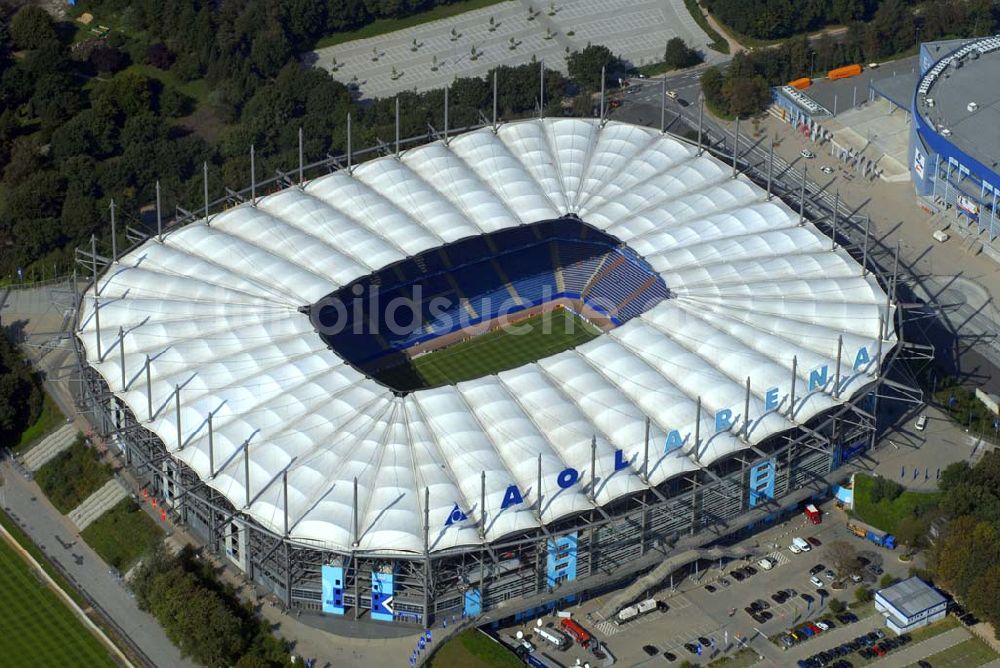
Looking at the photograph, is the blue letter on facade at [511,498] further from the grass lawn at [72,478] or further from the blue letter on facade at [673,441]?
the grass lawn at [72,478]

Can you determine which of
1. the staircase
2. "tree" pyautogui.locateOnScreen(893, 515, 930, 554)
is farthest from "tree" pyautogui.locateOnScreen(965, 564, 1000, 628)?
the staircase

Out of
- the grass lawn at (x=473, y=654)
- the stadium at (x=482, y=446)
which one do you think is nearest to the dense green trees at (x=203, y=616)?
the stadium at (x=482, y=446)

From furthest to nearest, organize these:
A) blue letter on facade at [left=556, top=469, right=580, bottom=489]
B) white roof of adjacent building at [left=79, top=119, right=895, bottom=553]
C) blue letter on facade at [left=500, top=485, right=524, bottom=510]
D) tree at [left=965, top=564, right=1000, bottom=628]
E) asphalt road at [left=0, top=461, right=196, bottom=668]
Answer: asphalt road at [left=0, top=461, right=196, bottom=668]
blue letter on facade at [left=556, top=469, right=580, bottom=489]
white roof of adjacent building at [left=79, top=119, right=895, bottom=553]
blue letter on facade at [left=500, top=485, right=524, bottom=510]
tree at [left=965, top=564, right=1000, bottom=628]

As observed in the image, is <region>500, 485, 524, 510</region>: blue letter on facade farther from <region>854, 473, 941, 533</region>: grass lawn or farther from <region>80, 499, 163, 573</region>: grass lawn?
<region>854, 473, 941, 533</region>: grass lawn

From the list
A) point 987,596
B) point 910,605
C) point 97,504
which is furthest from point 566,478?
point 97,504

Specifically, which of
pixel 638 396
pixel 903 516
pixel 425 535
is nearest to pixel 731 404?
pixel 638 396

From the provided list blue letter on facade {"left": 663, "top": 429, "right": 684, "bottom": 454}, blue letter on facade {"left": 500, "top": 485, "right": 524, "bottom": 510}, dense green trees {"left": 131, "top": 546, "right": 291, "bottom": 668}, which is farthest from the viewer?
blue letter on facade {"left": 663, "top": 429, "right": 684, "bottom": 454}

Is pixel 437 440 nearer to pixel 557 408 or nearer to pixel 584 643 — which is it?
pixel 557 408
